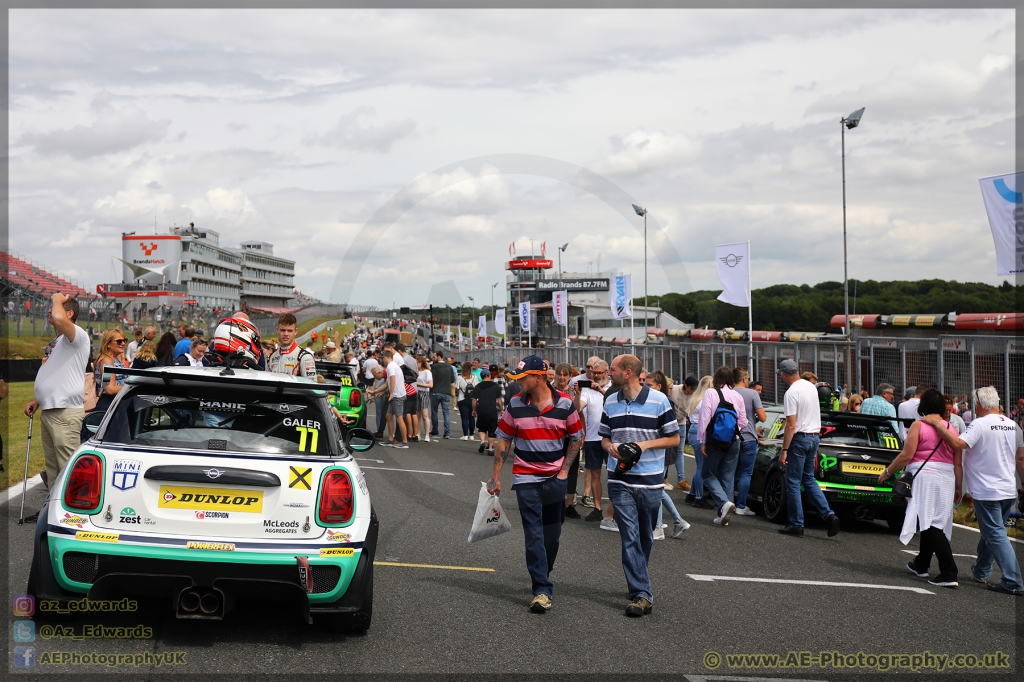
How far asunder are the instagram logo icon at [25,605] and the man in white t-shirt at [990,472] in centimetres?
709

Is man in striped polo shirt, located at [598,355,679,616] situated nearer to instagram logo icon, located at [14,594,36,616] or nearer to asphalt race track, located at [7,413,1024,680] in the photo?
asphalt race track, located at [7,413,1024,680]

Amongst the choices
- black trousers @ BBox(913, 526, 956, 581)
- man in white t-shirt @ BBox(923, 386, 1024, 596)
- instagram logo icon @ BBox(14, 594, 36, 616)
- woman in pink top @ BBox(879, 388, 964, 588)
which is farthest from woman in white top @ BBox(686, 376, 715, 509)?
instagram logo icon @ BBox(14, 594, 36, 616)

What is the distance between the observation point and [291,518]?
17.2ft

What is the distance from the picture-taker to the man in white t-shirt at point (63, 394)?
8242mm

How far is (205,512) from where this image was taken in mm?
5152

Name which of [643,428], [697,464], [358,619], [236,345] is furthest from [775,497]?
[358,619]

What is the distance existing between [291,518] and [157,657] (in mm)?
977

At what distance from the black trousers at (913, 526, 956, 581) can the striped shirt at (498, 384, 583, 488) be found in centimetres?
342

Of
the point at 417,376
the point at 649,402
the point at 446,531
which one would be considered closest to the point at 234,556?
the point at 649,402

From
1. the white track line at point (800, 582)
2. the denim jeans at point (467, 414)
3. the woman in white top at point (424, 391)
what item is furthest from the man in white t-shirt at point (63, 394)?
the denim jeans at point (467, 414)

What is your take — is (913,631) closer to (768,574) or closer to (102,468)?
(768,574)

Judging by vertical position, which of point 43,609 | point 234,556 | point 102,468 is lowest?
point 43,609

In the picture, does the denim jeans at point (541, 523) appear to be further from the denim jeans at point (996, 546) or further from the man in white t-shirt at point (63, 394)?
the man in white t-shirt at point (63, 394)

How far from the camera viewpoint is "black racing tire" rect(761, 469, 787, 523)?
11.1 metres
